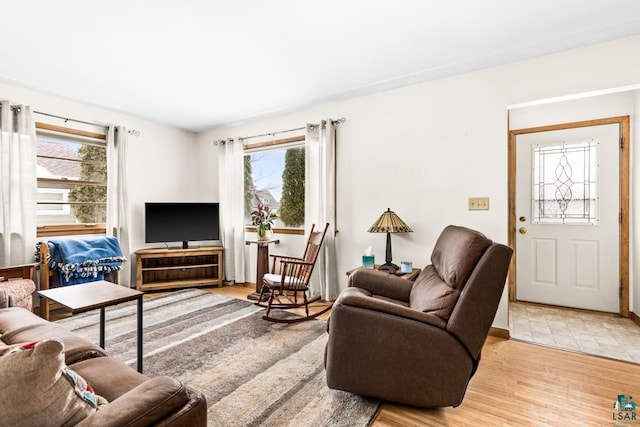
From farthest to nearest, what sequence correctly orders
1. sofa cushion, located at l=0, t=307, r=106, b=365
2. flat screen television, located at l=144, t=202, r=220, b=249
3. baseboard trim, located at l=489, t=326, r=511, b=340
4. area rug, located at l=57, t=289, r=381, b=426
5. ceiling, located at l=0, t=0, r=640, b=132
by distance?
1. flat screen television, located at l=144, t=202, r=220, b=249
2. baseboard trim, located at l=489, t=326, r=511, b=340
3. ceiling, located at l=0, t=0, r=640, b=132
4. area rug, located at l=57, t=289, r=381, b=426
5. sofa cushion, located at l=0, t=307, r=106, b=365

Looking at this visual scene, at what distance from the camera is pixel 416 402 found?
66.7 inches

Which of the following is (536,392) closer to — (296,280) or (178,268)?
(296,280)

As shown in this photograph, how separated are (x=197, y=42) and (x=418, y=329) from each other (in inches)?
102

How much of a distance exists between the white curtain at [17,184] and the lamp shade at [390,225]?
3.58 m

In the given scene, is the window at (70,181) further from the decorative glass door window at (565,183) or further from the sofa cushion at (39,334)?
the decorative glass door window at (565,183)

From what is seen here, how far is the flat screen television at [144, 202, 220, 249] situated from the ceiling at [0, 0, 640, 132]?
5.13 ft

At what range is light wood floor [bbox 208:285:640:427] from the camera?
1.66m

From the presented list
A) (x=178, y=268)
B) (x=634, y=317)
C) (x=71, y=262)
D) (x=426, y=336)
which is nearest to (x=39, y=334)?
(x=426, y=336)

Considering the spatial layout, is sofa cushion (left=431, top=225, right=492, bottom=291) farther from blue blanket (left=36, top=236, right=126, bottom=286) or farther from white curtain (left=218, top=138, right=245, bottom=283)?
blue blanket (left=36, top=236, right=126, bottom=286)

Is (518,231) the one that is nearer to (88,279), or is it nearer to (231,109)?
(231,109)

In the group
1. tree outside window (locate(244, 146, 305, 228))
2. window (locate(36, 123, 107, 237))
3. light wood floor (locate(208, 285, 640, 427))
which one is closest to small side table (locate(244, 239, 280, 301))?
tree outside window (locate(244, 146, 305, 228))

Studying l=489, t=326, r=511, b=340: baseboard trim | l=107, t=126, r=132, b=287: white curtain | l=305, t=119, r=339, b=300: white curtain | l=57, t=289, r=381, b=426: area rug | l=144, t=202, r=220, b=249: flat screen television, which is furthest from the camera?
l=144, t=202, r=220, b=249: flat screen television

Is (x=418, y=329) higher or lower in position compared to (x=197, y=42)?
lower

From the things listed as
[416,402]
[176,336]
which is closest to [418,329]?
[416,402]
